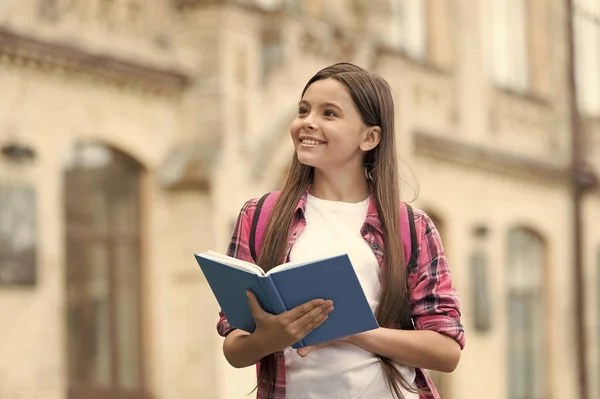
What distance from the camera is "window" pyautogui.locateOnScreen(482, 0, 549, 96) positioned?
19.4 meters

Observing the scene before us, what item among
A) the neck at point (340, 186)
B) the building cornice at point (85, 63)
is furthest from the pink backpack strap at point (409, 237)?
the building cornice at point (85, 63)

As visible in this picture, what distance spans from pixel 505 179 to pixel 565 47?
3083 millimetres

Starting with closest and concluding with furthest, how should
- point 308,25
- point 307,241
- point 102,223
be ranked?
point 307,241 < point 102,223 < point 308,25

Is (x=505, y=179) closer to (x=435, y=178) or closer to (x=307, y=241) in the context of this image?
(x=435, y=178)

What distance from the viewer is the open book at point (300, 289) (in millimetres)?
3105

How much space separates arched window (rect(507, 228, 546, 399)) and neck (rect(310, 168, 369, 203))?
15097 mm

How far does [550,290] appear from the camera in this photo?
19625 millimetres

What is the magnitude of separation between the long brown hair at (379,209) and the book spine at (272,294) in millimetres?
233

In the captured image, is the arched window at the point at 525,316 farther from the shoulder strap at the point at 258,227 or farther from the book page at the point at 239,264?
the book page at the point at 239,264

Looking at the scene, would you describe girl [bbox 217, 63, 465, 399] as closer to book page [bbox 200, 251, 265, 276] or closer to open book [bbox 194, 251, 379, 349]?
open book [bbox 194, 251, 379, 349]

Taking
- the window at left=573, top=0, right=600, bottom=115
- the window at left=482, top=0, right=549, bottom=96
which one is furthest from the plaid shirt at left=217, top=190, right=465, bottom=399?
the window at left=573, top=0, right=600, bottom=115

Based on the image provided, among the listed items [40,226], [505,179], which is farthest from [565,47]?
[40,226]

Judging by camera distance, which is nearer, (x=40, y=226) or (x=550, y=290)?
(x=40, y=226)

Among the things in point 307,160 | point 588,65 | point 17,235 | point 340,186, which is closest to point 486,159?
point 588,65
